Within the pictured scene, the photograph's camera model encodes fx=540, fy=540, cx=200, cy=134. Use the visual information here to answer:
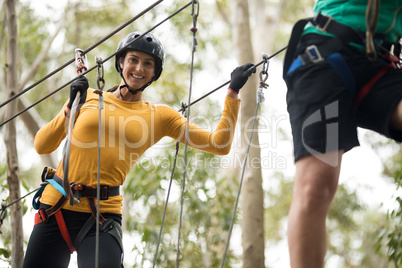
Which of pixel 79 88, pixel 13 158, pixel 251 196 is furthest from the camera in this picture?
pixel 251 196

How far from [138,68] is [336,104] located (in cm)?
130

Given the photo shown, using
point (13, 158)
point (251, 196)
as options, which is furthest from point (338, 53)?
point (251, 196)

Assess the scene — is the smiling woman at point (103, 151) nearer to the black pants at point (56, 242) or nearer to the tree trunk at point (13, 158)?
the black pants at point (56, 242)

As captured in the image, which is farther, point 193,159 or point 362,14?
point 193,159

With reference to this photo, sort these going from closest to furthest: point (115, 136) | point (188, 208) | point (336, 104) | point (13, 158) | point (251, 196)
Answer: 1. point (336, 104)
2. point (115, 136)
3. point (13, 158)
4. point (251, 196)
5. point (188, 208)

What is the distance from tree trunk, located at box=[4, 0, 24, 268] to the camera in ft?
11.0

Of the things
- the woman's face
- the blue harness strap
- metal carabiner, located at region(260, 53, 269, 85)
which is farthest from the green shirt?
the blue harness strap

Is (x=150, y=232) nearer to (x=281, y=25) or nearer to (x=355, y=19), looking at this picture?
(x=355, y=19)

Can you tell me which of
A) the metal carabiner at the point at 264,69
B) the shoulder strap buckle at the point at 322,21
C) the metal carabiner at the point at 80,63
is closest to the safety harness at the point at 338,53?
the shoulder strap buckle at the point at 322,21

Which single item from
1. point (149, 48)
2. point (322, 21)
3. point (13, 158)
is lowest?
point (322, 21)

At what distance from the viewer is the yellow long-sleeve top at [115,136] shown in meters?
2.20

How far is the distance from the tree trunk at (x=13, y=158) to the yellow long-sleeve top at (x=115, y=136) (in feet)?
4.25

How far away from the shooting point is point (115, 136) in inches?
88.7

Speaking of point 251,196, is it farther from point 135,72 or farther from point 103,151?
point 103,151
